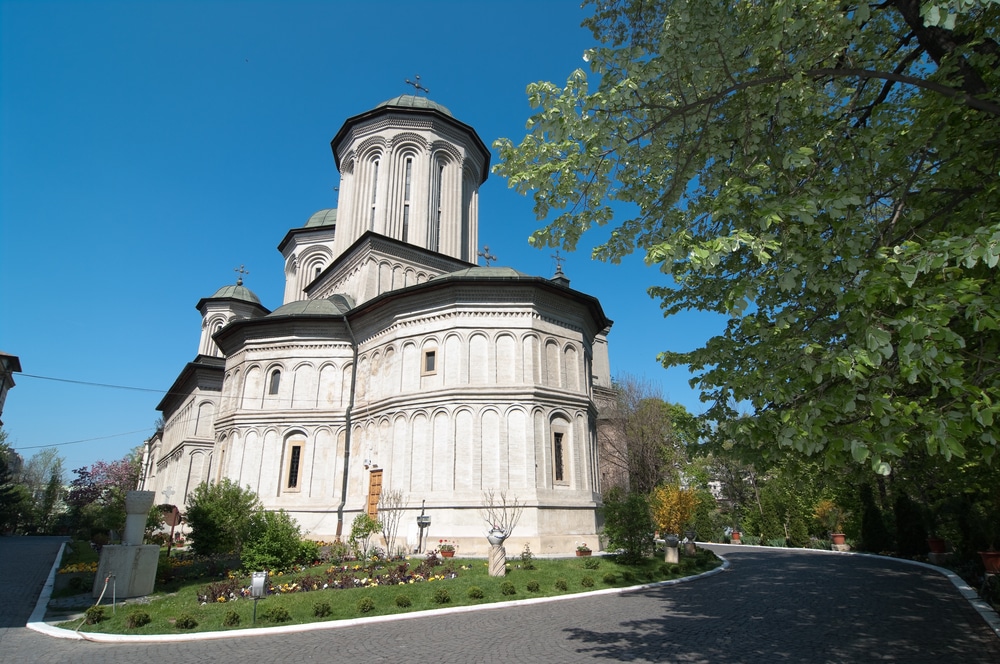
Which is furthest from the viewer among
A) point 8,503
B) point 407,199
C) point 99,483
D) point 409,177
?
point 99,483

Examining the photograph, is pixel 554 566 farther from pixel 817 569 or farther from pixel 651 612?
pixel 817 569

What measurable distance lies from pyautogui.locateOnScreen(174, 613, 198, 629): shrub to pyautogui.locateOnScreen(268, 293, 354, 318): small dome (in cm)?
1461

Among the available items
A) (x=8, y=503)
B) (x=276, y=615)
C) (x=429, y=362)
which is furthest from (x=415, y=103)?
(x=8, y=503)

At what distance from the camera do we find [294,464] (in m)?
21.0

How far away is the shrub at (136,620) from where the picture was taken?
8195 mm

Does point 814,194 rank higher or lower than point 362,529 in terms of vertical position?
higher

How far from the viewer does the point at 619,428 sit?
31.3 m

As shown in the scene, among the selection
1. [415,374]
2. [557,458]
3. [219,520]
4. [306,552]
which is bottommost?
[306,552]

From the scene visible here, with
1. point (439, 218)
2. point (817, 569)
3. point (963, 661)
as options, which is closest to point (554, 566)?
point (817, 569)

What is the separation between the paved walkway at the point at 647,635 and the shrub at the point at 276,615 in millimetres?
643

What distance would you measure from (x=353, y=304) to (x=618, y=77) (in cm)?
1976

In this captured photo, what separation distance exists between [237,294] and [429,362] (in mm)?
26830

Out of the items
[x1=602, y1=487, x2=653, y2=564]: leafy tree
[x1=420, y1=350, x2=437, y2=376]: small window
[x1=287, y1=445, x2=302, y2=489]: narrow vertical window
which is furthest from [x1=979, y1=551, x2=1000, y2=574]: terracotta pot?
[x1=287, y1=445, x2=302, y2=489]: narrow vertical window

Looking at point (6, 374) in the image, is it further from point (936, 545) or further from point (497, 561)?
point (936, 545)
